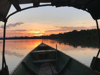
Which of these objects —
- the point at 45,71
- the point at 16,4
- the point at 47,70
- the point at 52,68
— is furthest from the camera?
the point at 52,68

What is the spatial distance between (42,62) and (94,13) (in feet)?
15.6

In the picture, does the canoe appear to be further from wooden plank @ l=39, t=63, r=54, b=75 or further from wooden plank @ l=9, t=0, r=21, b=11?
wooden plank @ l=9, t=0, r=21, b=11

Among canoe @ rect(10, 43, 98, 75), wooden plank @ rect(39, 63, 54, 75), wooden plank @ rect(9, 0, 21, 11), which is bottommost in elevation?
wooden plank @ rect(39, 63, 54, 75)

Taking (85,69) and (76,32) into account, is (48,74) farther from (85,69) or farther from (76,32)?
(76,32)

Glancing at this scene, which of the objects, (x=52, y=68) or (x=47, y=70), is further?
(x=52, y=68)

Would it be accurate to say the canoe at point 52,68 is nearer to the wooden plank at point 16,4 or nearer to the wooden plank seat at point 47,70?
the wooden plank seat at point 47,70

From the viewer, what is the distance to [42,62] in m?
6.11

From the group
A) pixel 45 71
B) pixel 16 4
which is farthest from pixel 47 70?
pixel 16 4

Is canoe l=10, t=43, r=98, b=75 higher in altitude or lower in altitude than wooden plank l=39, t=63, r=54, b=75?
higher

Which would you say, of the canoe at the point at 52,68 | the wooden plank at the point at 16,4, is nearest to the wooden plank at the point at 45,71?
the canoe at the point at 52,68

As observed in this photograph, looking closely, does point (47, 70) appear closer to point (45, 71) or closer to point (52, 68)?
point (45, 71)

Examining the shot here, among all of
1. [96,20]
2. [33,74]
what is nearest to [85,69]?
[96,20]

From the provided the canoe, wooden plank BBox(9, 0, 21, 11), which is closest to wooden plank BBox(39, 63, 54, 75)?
the canoe

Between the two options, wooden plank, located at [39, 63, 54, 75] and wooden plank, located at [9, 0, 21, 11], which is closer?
wooden plank, located at [9, 0, 21, 11]
